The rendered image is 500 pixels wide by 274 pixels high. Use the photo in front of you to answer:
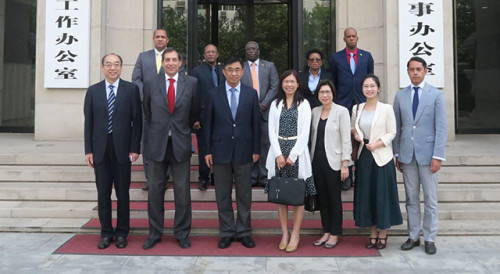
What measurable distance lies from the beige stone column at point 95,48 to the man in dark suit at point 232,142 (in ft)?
15.5

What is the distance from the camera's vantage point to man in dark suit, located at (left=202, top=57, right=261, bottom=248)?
483 centimetres

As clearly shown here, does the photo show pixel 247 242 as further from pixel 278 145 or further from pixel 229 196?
pixel 278 145

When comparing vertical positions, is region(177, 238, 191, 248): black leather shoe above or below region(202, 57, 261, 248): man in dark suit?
below

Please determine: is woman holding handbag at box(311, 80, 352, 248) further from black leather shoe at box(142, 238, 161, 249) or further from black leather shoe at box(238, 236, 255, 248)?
black leather shoe at box(142, 238, 161, 249)

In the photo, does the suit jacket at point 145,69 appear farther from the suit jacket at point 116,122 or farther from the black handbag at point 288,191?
the black handbag at point 288,191

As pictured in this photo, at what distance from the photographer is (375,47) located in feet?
29.0

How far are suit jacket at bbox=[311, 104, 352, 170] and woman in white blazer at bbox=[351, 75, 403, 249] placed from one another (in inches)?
7.2

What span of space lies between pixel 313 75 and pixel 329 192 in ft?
5.69

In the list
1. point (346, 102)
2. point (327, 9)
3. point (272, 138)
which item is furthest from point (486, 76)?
point (272, 138)

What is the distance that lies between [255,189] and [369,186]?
1.84 m

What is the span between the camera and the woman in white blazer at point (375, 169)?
4.66 metres

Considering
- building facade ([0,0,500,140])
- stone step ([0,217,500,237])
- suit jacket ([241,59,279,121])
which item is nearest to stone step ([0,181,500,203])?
stone step ([0,217,500,237])

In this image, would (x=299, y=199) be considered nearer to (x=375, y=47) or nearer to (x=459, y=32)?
(x=375, y=47)

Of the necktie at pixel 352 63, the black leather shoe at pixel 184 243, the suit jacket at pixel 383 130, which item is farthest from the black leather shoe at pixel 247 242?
the necktie at pixel 352 63
